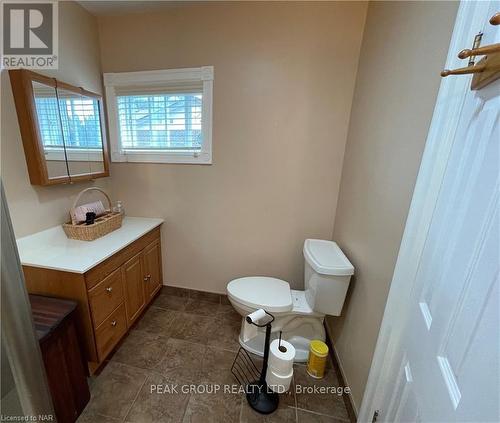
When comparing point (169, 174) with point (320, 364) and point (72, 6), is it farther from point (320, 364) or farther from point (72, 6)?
point (320, 364)

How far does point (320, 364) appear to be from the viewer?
4.73 ft

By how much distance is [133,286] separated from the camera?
167cm

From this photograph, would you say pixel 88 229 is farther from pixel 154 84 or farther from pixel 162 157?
pixel 154 84

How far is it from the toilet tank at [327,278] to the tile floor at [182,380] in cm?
51

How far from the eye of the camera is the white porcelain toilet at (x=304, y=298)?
134cm

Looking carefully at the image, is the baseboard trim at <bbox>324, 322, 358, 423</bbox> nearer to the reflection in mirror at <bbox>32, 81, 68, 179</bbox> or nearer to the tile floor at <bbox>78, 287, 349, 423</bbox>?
the tile floor at <bbox>78, 287, 349, 423</bbox>

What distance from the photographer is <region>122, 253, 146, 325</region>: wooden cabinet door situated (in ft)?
5.21

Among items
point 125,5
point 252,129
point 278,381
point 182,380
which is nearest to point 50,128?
point 125,5

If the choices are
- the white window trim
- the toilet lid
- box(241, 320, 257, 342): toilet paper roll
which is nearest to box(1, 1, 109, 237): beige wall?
the white window trim

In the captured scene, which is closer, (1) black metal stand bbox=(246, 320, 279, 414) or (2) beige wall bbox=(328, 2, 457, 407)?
(2) beige wall bbox=(328, 2, 457, 407)

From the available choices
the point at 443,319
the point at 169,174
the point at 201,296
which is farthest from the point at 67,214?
the point at 443,319

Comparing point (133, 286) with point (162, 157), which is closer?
point (133, 286)

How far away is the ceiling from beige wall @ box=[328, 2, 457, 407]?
1.38m

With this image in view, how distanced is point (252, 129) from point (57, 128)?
1.31m
